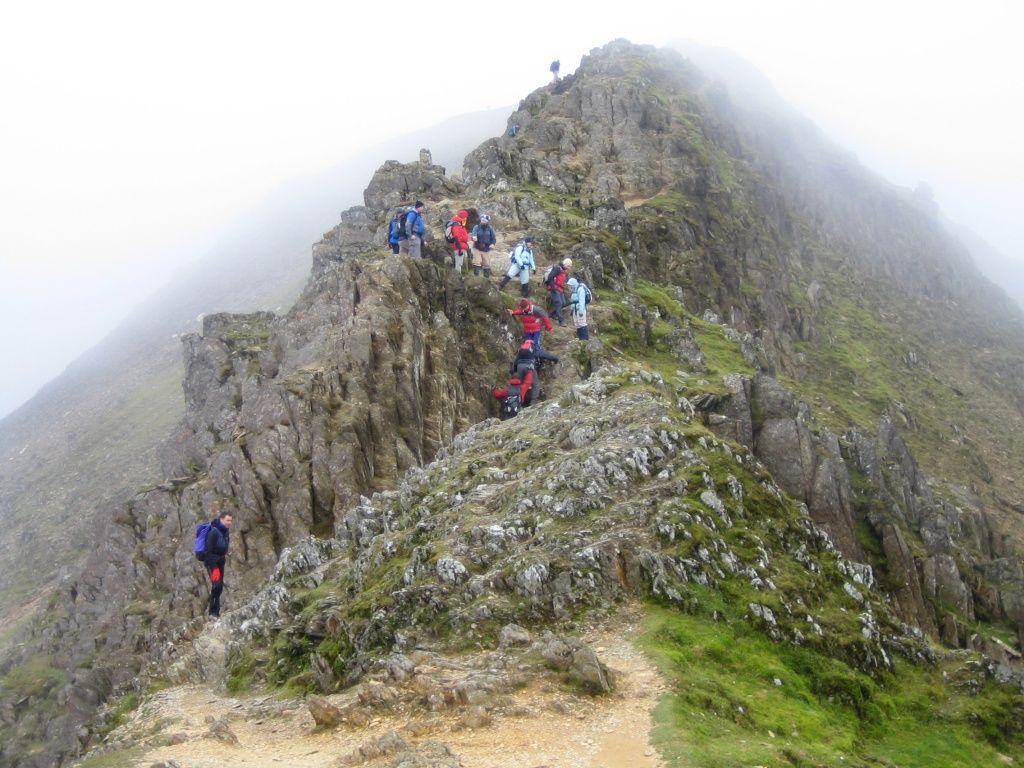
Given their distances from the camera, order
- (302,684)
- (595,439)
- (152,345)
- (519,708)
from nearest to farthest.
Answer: (519,708) < (302,684) < (595,439) < (152,345)

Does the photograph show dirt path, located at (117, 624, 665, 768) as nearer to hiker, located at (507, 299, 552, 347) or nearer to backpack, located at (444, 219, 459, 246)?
hiker, located at (507, 299, 552, 347)

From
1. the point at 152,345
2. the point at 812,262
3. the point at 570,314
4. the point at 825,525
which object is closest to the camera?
the point at 825,525

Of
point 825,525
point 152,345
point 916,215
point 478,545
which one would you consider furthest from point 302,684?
point 152,345

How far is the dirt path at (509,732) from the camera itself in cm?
1365

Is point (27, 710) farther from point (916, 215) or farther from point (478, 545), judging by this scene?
point (916, 215)

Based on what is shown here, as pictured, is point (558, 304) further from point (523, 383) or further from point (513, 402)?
point (513, 402)

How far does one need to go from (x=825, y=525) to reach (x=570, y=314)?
15.9m

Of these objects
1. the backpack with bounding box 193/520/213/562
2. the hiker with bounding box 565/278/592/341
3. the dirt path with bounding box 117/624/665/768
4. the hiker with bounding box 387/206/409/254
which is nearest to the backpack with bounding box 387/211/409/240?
the hiker with bounding box 387/206/409/254

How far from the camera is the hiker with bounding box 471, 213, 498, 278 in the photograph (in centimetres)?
4094

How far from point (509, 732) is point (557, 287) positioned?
94.4 feet

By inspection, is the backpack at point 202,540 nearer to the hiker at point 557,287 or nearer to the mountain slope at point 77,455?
the hiker at point 557,287

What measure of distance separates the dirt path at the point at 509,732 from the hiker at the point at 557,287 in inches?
974

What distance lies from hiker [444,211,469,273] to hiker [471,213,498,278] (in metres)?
0.52

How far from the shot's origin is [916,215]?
505 feet
